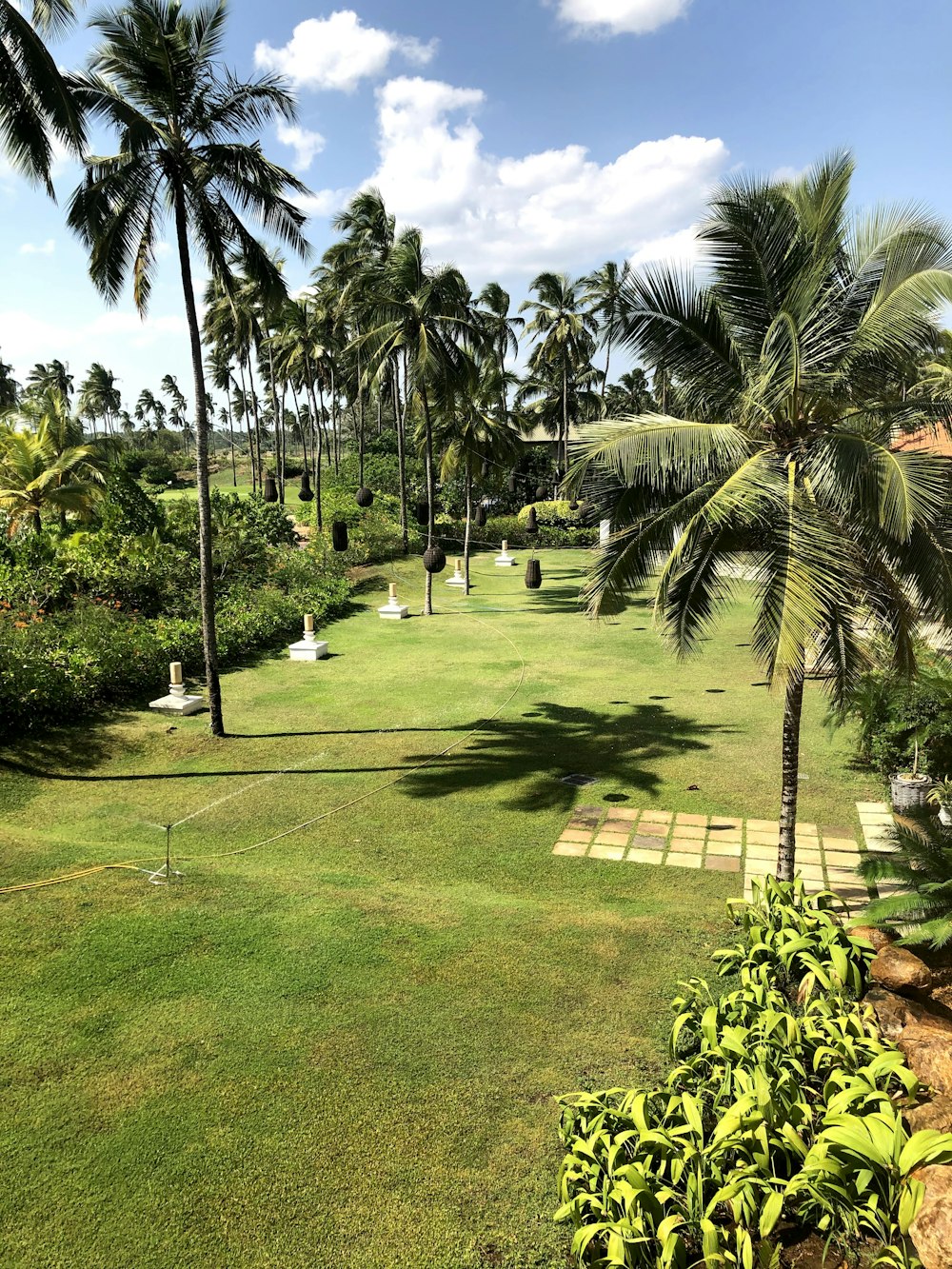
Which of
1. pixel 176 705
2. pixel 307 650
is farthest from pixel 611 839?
pixel 307 650

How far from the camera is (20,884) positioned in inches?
311

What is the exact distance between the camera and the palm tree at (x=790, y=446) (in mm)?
6195

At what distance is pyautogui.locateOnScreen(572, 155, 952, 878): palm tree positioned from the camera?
6195 mm

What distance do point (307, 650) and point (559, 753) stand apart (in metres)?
8.25

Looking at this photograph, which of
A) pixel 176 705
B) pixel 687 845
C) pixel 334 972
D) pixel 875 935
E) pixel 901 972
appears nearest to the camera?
pixel 901 972

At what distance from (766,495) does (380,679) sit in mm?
11933

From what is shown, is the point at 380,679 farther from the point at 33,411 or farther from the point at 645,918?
the point at 33,411

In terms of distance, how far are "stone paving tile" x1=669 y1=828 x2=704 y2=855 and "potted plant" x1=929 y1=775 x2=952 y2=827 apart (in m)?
2.61

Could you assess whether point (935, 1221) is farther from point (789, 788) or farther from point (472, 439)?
point (472, 439)

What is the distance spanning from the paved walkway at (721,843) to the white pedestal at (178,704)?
25.2ft

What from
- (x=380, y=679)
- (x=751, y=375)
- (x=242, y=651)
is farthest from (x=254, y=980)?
(x=242, y=651)

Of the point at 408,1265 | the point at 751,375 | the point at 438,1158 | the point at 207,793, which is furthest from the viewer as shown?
the point at 207,793

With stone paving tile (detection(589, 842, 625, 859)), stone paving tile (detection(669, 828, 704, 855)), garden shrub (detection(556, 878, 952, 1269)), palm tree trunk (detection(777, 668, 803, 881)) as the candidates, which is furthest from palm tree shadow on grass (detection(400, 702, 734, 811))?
garden shrub (detection(556, 878, 952, 1269))

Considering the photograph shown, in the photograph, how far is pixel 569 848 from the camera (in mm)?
9461
